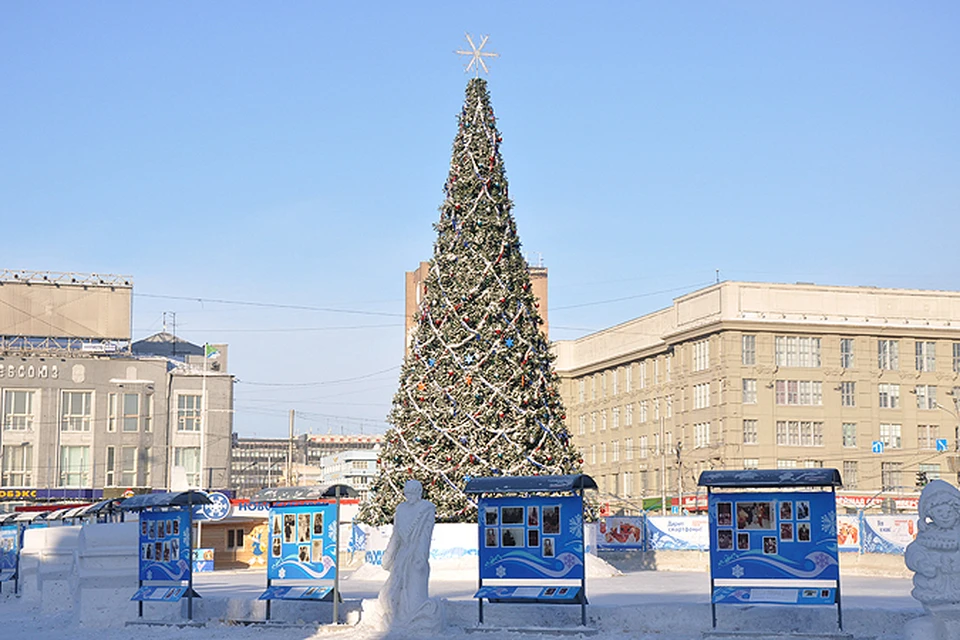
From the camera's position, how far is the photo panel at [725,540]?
730 inches

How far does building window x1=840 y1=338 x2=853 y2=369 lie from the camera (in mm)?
76375

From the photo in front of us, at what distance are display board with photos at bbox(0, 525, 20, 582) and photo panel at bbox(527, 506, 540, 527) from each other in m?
19.9

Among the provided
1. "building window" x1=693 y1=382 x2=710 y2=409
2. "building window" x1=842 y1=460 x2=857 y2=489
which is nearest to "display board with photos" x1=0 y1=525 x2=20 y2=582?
"building window" x1=693 y1=382 x2=710 y2=409

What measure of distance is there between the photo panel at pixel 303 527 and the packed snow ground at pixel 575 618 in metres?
1.20

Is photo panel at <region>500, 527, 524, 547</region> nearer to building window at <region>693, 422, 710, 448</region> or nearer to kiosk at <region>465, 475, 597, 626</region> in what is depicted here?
kiosk at <region>465, 475, 597, 626</region>

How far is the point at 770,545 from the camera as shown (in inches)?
720

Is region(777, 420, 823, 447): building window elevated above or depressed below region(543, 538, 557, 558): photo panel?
above

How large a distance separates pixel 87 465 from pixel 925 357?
168 ft

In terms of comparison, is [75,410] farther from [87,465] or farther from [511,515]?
[511,515]

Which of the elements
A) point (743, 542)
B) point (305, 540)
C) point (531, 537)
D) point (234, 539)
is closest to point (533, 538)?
point (531, 537)

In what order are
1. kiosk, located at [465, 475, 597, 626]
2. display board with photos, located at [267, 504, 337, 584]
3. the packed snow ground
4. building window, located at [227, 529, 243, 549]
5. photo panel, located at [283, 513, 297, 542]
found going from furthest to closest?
building window, located at [227, 529, 243, 549] < photo panel, located at [283, 513, 297, 542] < display board with photos, located at [267, 504, 337, 584] < kiosk, located at [465, 475, 597, 626] < the packed snow ground

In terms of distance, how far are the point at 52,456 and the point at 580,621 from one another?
61.8 m

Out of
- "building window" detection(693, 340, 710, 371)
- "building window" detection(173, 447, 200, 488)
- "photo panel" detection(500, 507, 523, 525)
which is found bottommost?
"photo panel" detection(500, 507, 523, 525)

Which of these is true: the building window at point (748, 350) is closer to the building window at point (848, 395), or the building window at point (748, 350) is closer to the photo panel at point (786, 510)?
the building window at point (848, 395)
